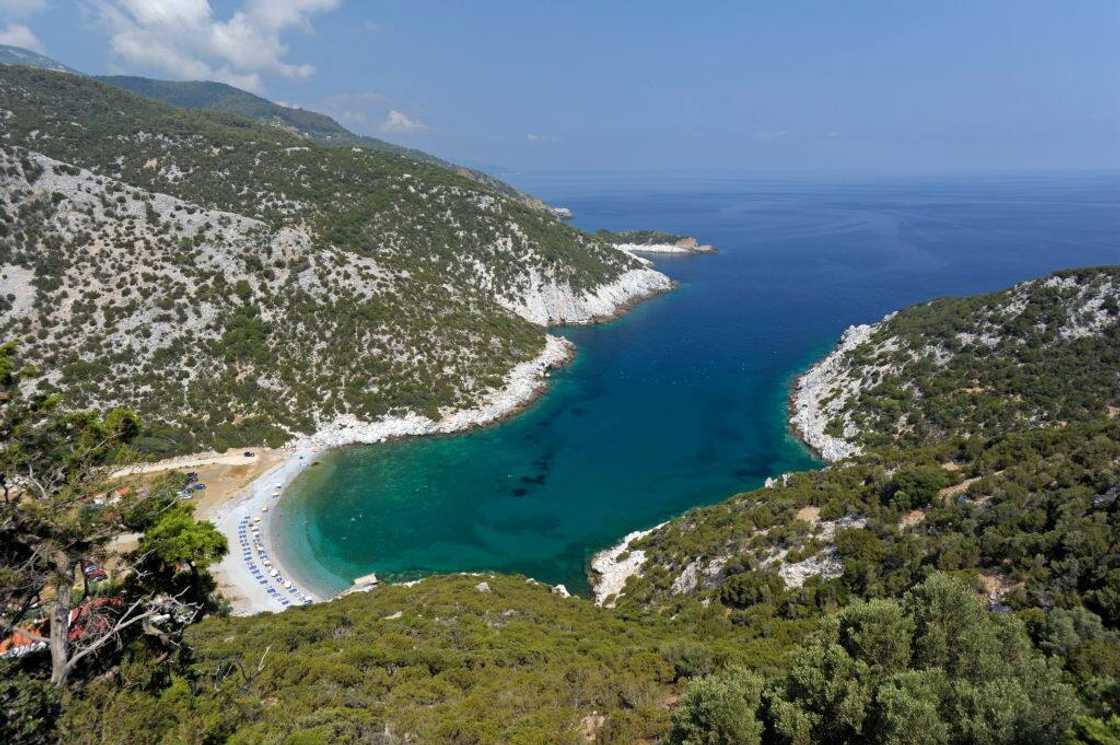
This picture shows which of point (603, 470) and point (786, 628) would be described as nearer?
point (786, 628)

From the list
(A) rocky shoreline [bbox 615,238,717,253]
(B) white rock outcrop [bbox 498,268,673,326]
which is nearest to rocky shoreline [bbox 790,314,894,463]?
(B) white rock outcrop [bbox 498,268,673,326]

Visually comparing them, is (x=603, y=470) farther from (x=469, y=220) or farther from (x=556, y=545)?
(x=469, y=220)

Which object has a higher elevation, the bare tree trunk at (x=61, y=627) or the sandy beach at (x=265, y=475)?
the bare tree trunk at (x=61, y=627)

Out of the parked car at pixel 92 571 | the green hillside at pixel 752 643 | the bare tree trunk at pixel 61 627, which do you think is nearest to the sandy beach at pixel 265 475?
the green hillside at pixel 752 643

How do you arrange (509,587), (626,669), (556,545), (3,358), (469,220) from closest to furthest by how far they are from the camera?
(3,358)
(626,669)
(509,587)
(556,545)
(469,220)

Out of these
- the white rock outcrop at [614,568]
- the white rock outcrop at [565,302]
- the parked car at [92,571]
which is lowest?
the white rock outcrop at [614,568]

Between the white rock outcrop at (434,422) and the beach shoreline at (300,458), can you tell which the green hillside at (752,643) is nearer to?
the beach shoreline at (300,458)

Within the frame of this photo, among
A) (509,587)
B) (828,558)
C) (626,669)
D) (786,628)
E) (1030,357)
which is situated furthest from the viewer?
(1030,357)

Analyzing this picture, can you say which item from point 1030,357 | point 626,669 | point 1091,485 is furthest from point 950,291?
point 626,669
